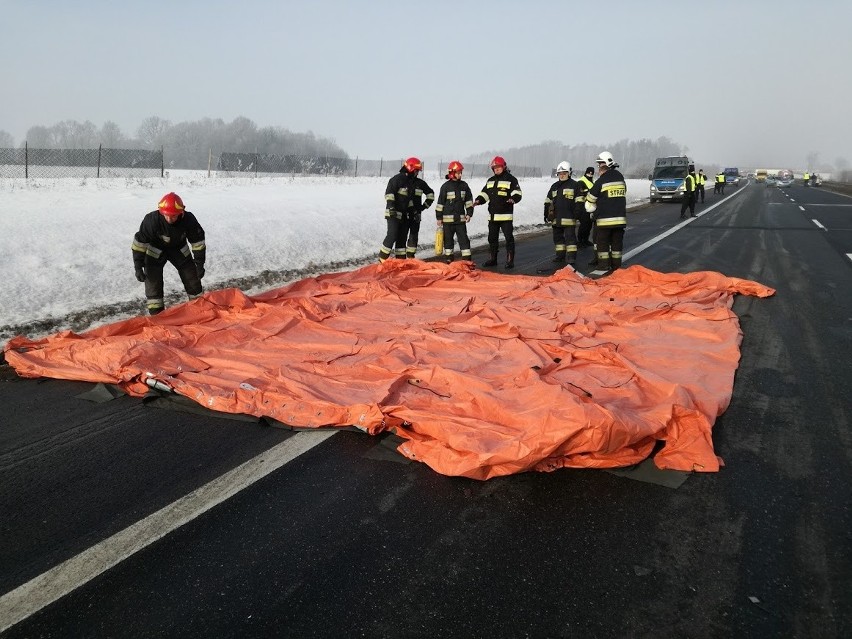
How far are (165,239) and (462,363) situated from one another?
13.0 feet

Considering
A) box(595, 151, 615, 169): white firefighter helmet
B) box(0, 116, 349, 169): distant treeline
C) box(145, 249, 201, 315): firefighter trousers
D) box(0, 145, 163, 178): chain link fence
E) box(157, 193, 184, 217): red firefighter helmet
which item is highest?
box(0, 116, 349, 169): distant treeline

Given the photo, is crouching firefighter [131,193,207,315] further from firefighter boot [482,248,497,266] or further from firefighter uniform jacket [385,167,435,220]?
firefighter boot [482,248,497,266]

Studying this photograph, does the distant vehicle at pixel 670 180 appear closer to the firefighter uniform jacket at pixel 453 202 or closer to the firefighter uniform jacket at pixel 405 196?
the firefighter uniform jacket at pixel 453 202

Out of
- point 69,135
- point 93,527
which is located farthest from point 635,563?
point 69,135

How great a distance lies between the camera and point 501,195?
10.1m

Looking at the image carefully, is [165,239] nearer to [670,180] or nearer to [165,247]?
[165,247]

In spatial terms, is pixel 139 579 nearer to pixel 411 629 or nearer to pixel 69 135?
pixel 411 629

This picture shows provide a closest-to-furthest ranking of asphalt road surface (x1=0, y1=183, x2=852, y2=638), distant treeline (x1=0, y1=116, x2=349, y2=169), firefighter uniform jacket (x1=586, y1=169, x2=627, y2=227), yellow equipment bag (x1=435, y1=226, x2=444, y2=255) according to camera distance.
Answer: asphalt road surface (x1=0, y1=183, x2=852, y2=638)
firefighter uniform jacket (x1=586, y1=169, x2=627, y2=227)
yellow equipment bag (x1=435, y1=226, x2=444, y2=255)
distant treeline (x1=0, y1=116, x2=349, y2=169)

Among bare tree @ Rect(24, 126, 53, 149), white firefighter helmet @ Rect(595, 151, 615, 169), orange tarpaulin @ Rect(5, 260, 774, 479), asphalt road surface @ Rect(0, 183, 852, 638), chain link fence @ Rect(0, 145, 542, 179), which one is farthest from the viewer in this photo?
bare tree @ Rect(24, 126, 53, 149)

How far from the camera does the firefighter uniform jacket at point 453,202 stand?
10.2m

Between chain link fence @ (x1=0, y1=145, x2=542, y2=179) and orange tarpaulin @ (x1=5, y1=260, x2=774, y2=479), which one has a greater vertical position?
chain link fence @ (x1=0, y1=145, x2=542, y2=179)

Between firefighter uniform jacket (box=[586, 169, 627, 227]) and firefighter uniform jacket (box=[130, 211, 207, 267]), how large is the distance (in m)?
6.21

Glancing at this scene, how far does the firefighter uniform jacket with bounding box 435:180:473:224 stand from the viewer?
10172mm

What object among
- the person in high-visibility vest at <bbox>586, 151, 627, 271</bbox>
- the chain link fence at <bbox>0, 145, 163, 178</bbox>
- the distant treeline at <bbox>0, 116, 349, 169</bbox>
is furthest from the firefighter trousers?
the distant treeline at <bbox>0, 116, 349, 169</bbox>
